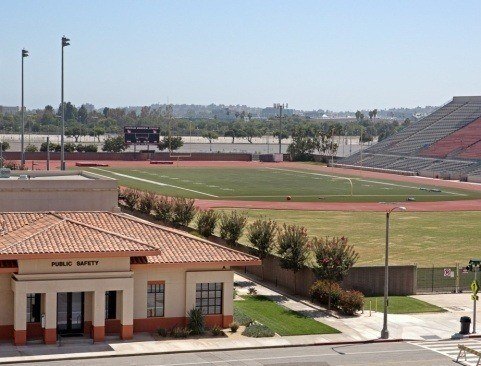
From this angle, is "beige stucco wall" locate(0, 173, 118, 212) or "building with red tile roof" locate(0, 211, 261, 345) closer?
"building with red tile roof" locate(0, 211, 261, 345)

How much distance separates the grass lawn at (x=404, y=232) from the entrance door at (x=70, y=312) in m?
27.6

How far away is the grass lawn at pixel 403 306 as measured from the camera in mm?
50938

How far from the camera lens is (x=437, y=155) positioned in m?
176

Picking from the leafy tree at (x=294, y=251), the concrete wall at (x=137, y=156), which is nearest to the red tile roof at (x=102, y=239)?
the leafy tree at (x=294, y=251)

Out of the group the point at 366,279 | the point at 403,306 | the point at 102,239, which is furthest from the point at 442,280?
the point at 102,239

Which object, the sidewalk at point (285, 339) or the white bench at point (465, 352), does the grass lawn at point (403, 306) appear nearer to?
the sidewalk at point (285, 339)

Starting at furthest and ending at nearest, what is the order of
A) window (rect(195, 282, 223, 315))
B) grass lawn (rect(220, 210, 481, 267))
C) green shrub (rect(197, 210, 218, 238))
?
grass lawn (rect(220, 210, 481, 267)) < green shrub (rect(197, 210, 218, 238)) < window (rect(195, 282, 223, 315))

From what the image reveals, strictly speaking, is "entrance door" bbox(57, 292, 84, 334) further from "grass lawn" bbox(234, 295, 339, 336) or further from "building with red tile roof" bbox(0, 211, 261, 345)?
"grass lawn" bbox(234, 295, 339, 336)

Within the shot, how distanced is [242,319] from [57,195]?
1331cm

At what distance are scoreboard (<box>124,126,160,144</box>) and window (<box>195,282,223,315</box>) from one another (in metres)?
152

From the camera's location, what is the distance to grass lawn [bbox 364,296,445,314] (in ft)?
167

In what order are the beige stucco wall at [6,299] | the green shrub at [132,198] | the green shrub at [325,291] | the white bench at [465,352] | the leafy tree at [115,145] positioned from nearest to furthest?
the white bench at [465,352], the beige stucco wall at [6,299], the green shrub at [325,291], the green shrub at [132,198], the leafy tree at [115,145]

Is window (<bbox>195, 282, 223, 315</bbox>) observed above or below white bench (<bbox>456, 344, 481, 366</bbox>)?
above

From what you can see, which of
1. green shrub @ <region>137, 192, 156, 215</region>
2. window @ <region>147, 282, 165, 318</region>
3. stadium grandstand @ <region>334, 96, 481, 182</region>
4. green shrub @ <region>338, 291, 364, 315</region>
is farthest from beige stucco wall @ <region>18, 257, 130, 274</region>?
stadium grandstand @ <region>334, 96, 481, 182</region>
